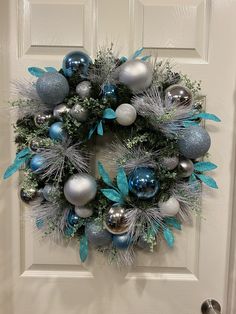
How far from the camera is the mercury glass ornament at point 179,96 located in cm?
83

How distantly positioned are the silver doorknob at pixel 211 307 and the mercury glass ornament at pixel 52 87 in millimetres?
826

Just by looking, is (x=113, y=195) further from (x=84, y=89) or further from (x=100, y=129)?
(x=84, y=89)

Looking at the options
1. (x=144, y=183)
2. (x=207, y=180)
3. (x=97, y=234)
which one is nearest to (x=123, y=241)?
(x=97, y=234)

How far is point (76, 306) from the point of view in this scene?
3.45 feet

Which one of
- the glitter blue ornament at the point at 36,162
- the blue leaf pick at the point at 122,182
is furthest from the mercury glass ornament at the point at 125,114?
the glitter blue ornament at the point at 36,162

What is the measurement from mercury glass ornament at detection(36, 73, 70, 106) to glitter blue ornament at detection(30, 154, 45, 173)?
0.16 meters

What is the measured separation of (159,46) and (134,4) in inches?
6.0

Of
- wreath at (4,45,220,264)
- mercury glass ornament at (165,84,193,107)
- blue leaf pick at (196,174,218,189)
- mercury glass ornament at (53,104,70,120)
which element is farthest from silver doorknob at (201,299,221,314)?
mercury glass ornament at (53,104,70,120)

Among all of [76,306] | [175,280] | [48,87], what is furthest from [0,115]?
[175,280]

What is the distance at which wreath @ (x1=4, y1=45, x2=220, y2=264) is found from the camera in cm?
82

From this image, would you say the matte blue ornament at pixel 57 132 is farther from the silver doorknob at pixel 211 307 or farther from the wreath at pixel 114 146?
the silver doorknob at pixel 211 307

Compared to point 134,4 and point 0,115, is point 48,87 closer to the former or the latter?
point 0,115

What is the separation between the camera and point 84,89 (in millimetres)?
837

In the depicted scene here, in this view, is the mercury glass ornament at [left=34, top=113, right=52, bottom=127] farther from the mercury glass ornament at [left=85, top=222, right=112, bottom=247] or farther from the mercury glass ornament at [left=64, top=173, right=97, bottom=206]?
the mercury glass ornament at [left=85, top=222, right=112, bottom=247]
